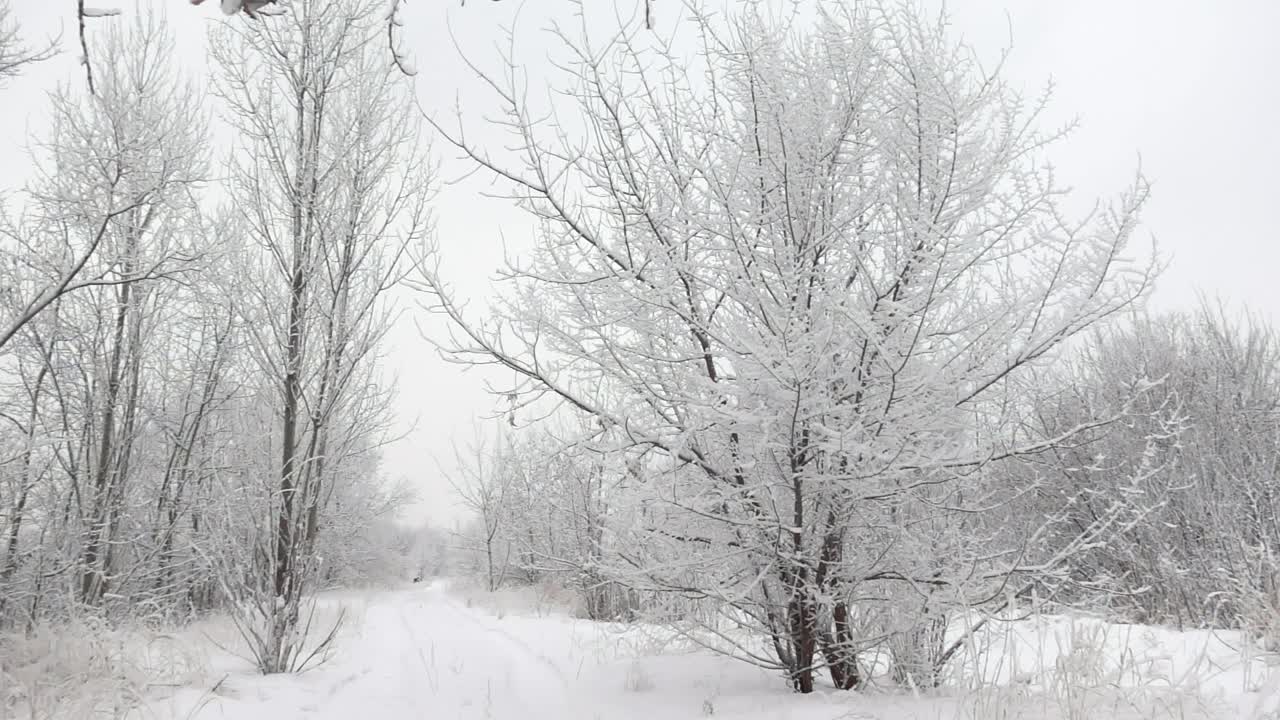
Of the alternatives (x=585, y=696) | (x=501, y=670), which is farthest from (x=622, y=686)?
(x=501, y=670)

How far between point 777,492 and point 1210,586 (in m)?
8.57

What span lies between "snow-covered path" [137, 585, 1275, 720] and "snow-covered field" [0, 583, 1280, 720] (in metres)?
0.01

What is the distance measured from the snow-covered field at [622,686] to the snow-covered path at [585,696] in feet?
0.05

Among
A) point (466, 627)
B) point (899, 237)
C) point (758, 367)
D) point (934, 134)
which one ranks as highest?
point (934, 134)

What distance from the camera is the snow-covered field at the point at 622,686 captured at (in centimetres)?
260

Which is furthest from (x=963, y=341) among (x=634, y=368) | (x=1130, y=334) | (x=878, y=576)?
(x=1130, y=334)

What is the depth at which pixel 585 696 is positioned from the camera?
4.43m

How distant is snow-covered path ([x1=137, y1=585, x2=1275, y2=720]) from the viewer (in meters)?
2.62

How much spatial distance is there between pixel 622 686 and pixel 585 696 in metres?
0.27

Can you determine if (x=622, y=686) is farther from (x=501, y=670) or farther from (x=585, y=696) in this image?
(x=501, y=670)

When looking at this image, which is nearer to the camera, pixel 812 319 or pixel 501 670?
pixel 812 319

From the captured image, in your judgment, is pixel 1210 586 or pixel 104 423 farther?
pixel 1210 586

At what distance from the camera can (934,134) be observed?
3.25m

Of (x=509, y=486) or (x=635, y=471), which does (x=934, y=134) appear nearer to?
(x=635, y=471)
